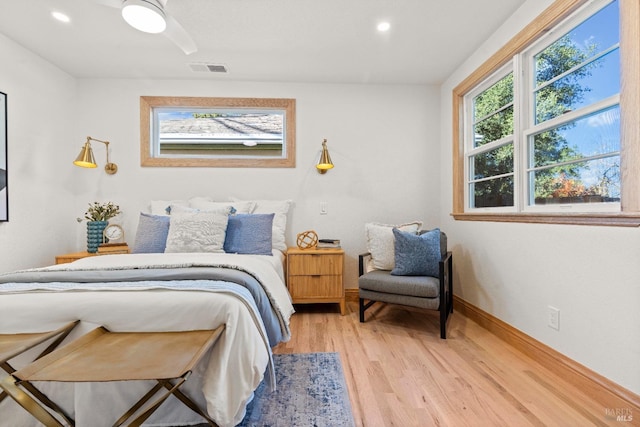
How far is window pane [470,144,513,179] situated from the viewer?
250cm

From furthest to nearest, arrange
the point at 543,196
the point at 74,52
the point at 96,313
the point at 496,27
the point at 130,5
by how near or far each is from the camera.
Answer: the point at 74,52
the point at 496,27
the point at 543,196
the point at 130,5
the point at 96,313

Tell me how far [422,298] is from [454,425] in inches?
42.0

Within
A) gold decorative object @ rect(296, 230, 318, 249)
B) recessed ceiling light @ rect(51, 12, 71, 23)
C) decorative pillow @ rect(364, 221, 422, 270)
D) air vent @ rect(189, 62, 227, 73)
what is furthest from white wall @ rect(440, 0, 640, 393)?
recessed ceiling light @ rect(51, 12, 71, 23)

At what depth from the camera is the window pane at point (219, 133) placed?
11.6 ft

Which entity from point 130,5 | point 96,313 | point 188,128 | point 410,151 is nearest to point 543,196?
point 410,151

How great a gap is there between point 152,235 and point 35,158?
1399 mm

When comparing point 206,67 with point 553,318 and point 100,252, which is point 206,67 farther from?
point 553,318

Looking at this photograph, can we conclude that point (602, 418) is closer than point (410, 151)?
Yes

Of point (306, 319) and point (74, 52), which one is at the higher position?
point (74, 52)

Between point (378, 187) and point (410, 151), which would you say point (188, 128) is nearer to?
point (378, 187)

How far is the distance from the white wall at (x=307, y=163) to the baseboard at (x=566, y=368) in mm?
1376

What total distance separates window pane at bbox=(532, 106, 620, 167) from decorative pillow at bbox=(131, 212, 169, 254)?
301cm

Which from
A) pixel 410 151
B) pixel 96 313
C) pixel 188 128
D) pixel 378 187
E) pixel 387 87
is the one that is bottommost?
pixel 96 313

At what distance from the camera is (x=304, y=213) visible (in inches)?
136
